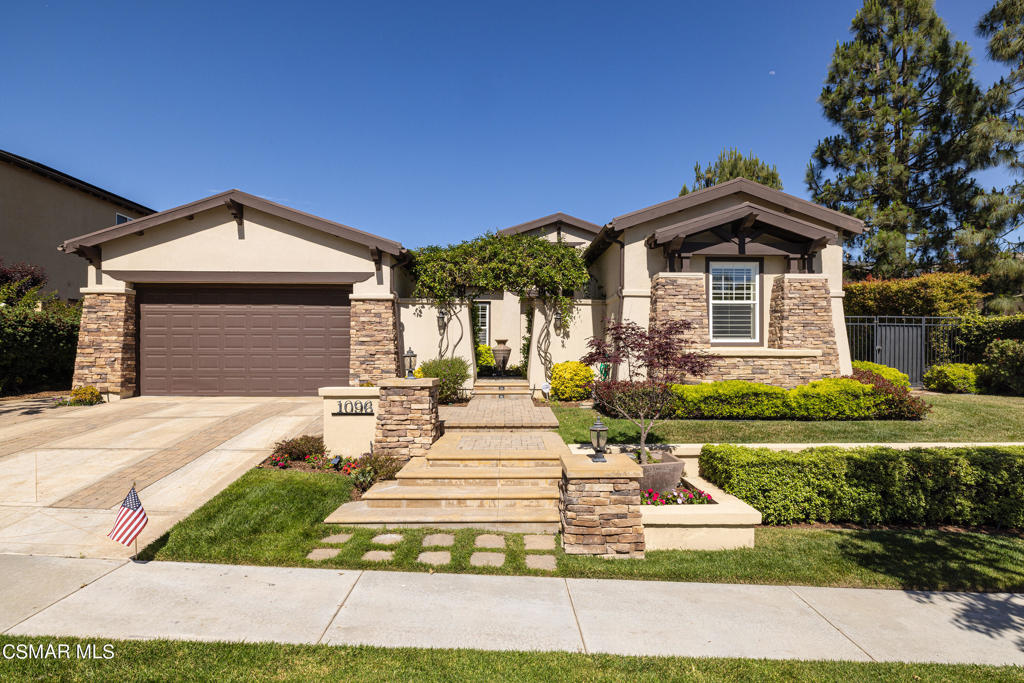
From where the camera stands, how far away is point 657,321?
1248cm

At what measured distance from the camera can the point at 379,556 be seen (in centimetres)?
529

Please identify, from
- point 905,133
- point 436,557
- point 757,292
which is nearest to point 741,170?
point 905,133

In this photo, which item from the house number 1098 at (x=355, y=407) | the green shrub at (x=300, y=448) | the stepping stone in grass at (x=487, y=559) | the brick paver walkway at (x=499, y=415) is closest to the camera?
the stepping stone in grass at (x=487, y=559)

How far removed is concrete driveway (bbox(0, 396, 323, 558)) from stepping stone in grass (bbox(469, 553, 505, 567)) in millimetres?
3861

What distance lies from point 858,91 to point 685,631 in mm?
28491

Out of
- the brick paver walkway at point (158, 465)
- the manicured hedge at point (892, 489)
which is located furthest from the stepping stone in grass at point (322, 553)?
the manicured hedge at point (892, 489)

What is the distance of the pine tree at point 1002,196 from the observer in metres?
18.9

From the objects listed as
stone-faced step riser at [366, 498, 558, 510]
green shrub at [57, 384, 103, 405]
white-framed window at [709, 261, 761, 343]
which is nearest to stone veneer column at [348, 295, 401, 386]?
green shrub at [57, 384, 103, 405]

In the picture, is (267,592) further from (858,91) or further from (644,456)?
(858,91)

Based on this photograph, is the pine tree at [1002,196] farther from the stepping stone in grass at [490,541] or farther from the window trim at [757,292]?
the stepping stone in grass at [490,541]

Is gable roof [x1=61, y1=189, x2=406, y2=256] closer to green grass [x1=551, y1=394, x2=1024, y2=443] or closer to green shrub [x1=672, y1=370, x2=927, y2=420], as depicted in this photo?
green grass [x1=551, y1=394, x2=1024, y2=443]

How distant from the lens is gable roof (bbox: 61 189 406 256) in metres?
13.4

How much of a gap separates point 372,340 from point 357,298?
→ 138 centimetres

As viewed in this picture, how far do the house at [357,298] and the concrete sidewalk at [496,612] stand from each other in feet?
28.2
